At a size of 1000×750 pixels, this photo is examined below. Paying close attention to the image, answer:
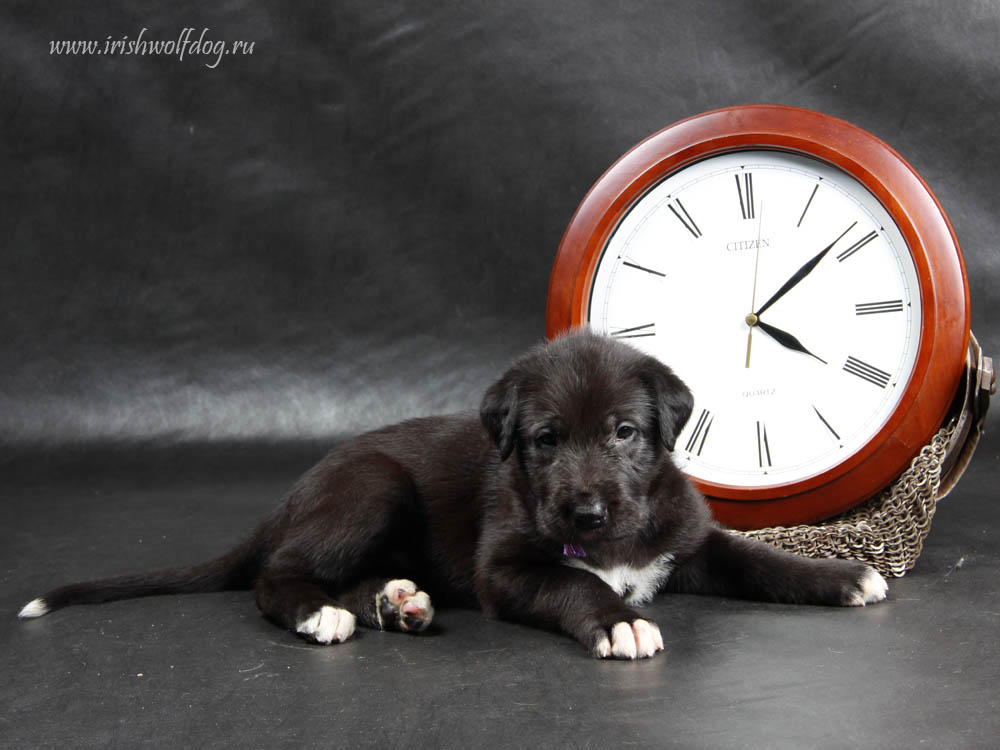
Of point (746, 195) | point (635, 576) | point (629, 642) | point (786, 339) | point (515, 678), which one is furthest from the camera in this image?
point (746, 195)

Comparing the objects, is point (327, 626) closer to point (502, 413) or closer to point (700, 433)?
point (502, 413)

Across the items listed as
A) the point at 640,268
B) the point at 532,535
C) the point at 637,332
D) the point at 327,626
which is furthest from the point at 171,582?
the point at 640,268

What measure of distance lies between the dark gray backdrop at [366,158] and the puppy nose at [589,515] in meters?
2.90

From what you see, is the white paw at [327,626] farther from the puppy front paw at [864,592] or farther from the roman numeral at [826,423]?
the roman numeral at [826,423]

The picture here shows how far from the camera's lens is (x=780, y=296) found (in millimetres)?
4570

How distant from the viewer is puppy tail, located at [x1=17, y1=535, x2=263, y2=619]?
13.4 feet

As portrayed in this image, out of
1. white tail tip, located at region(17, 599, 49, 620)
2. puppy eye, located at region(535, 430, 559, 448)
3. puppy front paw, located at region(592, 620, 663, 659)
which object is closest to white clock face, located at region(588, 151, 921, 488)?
puppy eye, located at region(535, 430, 559, 448)

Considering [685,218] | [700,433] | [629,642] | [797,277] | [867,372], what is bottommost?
[629,642]

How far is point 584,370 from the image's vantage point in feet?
12.6

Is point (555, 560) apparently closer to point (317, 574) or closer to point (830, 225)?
point (317, 574)

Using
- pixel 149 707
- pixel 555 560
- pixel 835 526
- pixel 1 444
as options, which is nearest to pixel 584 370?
pixel 555 560

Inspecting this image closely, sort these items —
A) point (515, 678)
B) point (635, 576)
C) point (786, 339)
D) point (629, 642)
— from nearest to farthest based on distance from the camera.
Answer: point (515, 678)
point (629, 642)
point (635, 576)
point (786, 339)

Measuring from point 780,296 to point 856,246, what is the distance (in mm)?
327

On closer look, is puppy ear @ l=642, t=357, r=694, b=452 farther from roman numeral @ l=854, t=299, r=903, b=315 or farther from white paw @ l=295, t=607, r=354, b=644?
white paw @ l=295, t=607, r=354, b=644
